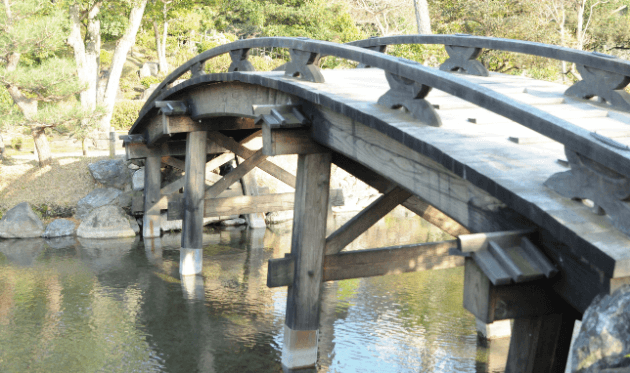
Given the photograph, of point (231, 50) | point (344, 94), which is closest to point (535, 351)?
point (344, 94)

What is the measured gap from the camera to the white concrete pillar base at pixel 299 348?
5.82 m

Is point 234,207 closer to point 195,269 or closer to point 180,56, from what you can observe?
point 195,269

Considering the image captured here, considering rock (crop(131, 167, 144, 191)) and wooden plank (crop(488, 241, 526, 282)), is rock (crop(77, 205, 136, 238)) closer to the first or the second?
rock (crop(131, 167, 144, 191))

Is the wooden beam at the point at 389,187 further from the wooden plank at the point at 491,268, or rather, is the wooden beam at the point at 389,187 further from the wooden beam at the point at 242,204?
the wooden beam at the point at 242,204

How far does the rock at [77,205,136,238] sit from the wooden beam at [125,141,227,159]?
1962 millimetres

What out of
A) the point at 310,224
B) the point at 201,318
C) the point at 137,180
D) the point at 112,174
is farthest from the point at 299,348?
the point at 112,174

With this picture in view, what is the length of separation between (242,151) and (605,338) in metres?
8.03

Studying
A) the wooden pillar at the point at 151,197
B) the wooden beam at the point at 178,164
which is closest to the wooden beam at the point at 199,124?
the wooden pillar at the point at 151,197

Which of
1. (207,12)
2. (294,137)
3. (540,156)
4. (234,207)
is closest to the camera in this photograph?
(540,156)

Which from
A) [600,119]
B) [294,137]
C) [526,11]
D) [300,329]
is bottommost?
[300,329]

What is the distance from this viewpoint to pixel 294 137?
5258mm

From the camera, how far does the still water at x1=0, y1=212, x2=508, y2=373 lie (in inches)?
257

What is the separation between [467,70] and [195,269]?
18.0 feet

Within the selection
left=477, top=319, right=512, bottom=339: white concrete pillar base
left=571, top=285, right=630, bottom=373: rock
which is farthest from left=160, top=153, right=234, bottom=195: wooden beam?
left=571, top=285, right=630, bottom=373: rock
